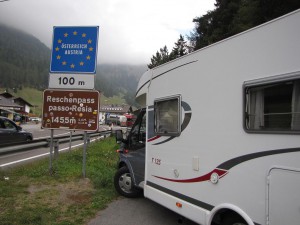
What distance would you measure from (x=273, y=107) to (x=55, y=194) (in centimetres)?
538

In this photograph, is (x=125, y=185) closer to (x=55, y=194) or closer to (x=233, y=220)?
(x=55, y=194)

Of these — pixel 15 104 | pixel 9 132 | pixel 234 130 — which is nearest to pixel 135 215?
pixel 234 130

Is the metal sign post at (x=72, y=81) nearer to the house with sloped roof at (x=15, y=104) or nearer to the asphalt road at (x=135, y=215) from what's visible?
the asphalt road at (x=135, y=215)

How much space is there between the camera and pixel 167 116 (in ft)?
17.2

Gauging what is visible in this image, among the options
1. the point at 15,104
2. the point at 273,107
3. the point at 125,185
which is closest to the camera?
the point at 273,107

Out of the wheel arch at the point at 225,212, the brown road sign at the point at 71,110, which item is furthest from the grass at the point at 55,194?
the wheel arch at the point at 225,212

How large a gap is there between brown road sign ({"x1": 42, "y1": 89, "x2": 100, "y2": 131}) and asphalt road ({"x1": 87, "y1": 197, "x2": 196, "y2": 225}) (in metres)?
2.93

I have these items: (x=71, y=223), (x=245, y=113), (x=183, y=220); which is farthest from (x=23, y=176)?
(x=245, y=113)

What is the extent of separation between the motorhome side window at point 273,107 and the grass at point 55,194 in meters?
3.50

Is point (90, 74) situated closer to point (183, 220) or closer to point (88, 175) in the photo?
point (88, 175)

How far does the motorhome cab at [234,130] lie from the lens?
3.11 metres

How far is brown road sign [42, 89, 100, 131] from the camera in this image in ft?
29.1

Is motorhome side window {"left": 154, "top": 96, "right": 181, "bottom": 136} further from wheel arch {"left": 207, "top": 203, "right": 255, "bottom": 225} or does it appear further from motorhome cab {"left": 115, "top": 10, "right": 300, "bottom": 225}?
wheel arch {"left": 207, "top": 203, "right": 255, "bottom": 225}

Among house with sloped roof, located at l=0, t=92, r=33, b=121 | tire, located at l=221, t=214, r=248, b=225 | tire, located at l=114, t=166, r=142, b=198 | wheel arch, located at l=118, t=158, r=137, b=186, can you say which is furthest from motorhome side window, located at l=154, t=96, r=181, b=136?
house with sloped roof, located at l=0, t=92, r=33, b=121
